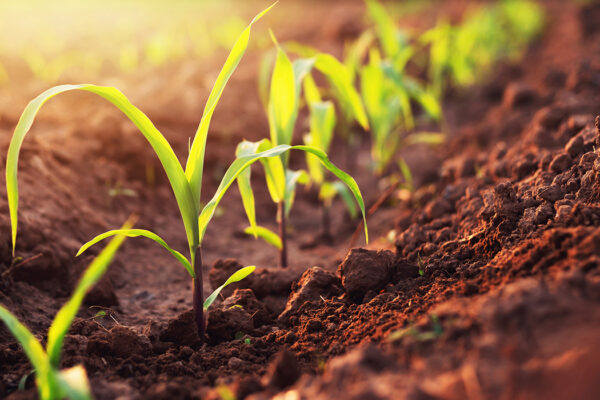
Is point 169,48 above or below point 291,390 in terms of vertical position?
above

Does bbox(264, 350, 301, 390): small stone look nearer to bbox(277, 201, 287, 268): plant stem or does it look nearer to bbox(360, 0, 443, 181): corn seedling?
bbox(277, 201, 287, 268): plant stem

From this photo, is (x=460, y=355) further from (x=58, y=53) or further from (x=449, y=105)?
(x=58, y=53)

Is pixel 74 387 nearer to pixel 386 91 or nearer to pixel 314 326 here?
pixel 314 326

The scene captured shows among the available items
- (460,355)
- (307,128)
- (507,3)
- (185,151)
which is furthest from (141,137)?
(507,3)

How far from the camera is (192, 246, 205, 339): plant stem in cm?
143

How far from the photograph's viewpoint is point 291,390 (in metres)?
1.09

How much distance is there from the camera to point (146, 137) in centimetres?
127

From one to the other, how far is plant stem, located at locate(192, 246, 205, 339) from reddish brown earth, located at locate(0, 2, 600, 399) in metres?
0.03

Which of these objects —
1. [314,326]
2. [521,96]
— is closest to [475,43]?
[521,96]

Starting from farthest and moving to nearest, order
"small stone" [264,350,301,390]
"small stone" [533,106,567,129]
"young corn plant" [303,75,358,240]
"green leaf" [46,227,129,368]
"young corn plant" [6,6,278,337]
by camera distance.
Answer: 1. "small stone" [533,106,567,129]
2. "young corn plant" [303,75,358,240]
3. "young corn plant" [6,6,278,337]
4. "small stone" [264,350,301,390]
5. "green leaf" [46,227,129,368]

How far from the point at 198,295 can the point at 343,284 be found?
447 mm

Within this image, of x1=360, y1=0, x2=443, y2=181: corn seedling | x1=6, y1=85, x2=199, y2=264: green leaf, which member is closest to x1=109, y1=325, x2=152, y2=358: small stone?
x1=6, y1=85, x2=199, y2=264: green leaf

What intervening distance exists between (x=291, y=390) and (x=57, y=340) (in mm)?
476

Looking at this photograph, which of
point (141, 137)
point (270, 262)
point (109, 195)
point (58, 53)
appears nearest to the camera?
point (270, 262)
